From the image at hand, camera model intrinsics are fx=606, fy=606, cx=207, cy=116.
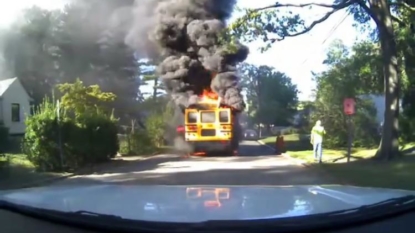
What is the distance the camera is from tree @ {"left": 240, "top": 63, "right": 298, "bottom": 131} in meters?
61.1

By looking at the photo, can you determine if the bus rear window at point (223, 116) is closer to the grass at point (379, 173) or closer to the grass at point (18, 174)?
the grass at point (379, 173)

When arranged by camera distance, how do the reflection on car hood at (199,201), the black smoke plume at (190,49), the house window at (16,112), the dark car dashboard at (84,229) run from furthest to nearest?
the house window at (16,112) < the black smoke plume at (190,49) < the reflection on car hood at (199,201) < the dark car dashboard at (84,229)

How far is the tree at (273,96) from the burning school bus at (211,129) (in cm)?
3308

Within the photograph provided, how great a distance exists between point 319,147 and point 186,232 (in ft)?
60.1

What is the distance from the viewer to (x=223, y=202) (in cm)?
290

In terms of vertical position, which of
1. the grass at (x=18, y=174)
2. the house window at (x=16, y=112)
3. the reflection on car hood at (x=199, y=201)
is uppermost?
the house window at (x=16, y=112)

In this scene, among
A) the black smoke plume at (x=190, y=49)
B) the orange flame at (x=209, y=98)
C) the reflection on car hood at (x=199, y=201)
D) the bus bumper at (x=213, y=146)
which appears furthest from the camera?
the black smoke plume at (x=190, y=49)

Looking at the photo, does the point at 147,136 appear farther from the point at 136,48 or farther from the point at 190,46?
the point at 136,48

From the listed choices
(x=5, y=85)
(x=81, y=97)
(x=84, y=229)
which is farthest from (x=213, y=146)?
(x=84, y=229)

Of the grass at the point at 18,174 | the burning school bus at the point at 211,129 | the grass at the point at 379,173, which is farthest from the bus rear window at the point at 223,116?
the grass at the point at 18,174

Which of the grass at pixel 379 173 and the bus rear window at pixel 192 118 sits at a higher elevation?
the bus rear window at pixel 192 118

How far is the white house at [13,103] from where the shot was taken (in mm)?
38344

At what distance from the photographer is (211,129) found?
1056 inches

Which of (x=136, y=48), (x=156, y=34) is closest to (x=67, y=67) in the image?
(x=136, y=48)
